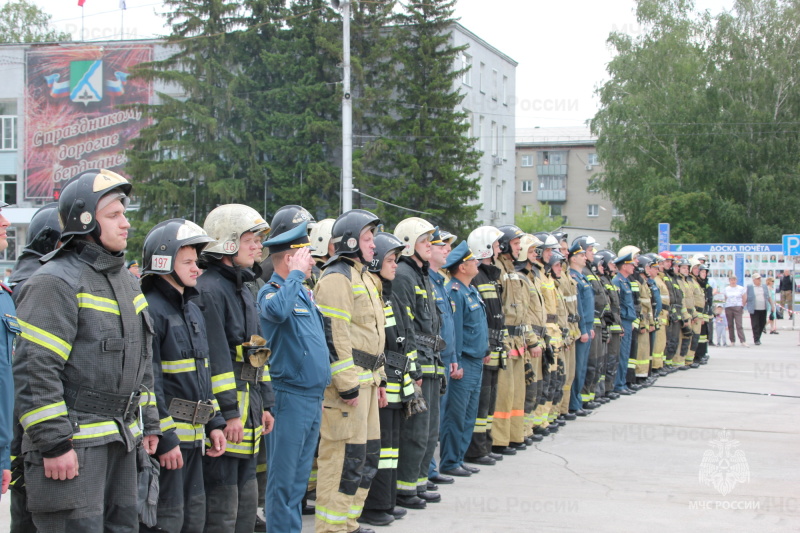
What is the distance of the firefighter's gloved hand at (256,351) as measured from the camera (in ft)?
18.3

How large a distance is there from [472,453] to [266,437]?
13.0ft

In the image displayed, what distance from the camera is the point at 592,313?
13.4 metres

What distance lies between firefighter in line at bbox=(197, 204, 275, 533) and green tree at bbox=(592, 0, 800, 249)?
44.1 meters

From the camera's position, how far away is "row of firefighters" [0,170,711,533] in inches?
163

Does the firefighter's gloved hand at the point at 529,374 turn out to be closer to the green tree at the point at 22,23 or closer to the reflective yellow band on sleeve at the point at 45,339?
the reflective yellow band on sleeve at the point at 45,339

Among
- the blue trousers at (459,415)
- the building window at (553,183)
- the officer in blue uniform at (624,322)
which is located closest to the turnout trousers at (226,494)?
the blue trousers at (459,415)

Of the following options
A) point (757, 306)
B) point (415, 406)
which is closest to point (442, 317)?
point (415, 406)

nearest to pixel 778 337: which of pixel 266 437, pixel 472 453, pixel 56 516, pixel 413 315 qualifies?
pixel 472 453

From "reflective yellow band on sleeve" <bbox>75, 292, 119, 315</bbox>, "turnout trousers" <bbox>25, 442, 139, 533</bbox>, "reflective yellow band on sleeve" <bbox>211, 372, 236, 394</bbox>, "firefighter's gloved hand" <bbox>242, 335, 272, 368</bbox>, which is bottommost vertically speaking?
"turnout trousers" <bbox>25, 442, 139, 533</bbox>

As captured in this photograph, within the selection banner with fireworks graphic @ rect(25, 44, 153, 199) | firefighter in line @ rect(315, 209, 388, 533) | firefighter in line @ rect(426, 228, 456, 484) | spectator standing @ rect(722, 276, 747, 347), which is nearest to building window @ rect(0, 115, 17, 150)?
banner with fireworks graphic @ rect(25, 44, 153, 199)

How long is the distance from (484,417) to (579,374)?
4316 millimetres

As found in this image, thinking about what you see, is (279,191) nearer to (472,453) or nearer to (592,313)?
(592,313)

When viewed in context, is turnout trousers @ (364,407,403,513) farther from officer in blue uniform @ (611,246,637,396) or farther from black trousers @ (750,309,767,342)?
black trousers @ (750,309,767,342)

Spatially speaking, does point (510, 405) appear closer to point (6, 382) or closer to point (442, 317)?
point (442, 317)
